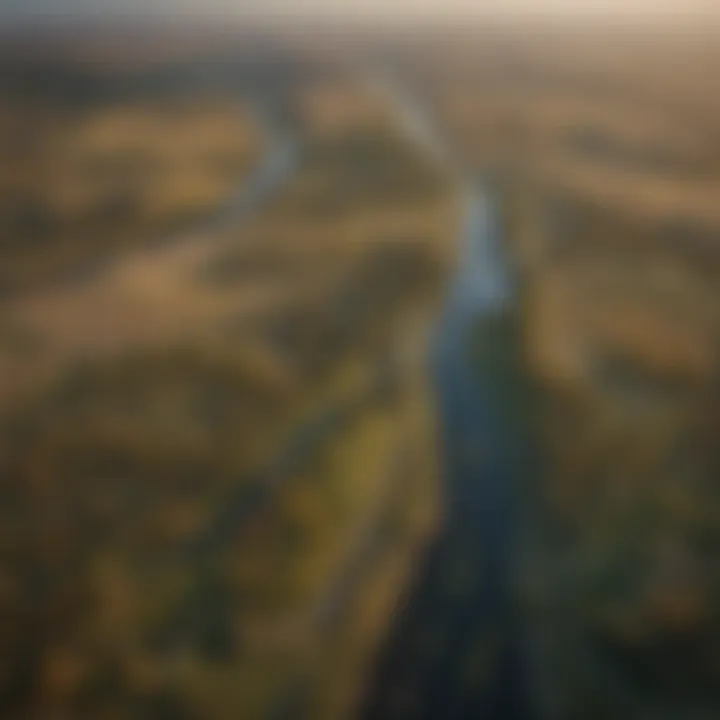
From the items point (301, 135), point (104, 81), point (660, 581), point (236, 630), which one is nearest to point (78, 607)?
point (236, 630)

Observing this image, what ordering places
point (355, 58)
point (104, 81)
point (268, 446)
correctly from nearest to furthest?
point (268, 446), point (104, 81), point (355, 58)

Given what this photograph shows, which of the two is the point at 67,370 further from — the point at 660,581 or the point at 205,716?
the point at 660,581

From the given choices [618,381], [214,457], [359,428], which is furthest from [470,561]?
[618,381]

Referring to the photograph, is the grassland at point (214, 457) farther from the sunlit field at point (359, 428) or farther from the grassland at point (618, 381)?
the grassland at point (618, 381)

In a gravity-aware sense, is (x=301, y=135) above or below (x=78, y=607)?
above

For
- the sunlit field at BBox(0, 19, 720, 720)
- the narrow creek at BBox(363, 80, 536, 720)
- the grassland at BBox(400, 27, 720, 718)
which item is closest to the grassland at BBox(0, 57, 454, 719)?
the sunlit field at BBox(0, 19, 720, 720)

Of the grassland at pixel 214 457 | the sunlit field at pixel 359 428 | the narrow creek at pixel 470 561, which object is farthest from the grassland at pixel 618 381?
the grassland at pixel 214 457

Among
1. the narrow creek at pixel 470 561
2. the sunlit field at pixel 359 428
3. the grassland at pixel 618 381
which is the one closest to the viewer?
the narrow creek at pixel 470 561

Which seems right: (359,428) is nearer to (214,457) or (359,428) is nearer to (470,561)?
(214,457)

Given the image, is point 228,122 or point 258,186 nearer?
point 258,186
